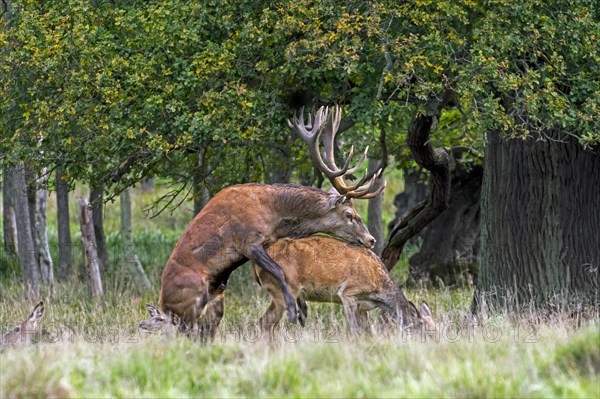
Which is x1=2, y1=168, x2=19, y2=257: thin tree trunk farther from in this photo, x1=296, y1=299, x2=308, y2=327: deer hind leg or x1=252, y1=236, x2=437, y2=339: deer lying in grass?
x1=252, y1=236, x2=437, y2=339: deer lying in grass

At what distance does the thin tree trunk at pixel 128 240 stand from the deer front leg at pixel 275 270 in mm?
7876

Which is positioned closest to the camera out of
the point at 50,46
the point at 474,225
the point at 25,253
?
the point at 50,46

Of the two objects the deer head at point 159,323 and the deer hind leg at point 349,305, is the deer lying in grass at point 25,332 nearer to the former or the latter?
the deer head at point 159,323

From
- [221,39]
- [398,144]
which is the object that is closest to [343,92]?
[221,39]

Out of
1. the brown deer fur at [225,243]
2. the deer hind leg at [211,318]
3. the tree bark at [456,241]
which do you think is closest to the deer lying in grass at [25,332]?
the brown deer fur at [225,243]

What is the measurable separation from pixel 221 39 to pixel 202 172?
7.46 feet

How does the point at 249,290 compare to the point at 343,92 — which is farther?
the point at 249,290

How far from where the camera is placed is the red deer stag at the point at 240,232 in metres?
11.1

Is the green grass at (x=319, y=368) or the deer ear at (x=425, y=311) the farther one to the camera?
the deer ear at (x=425, y=311)

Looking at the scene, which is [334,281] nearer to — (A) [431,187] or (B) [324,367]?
(B) [324,367]

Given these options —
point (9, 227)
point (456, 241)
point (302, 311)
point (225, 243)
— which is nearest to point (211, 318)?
point (225, 243)

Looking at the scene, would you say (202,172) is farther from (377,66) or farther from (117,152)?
(377,66)

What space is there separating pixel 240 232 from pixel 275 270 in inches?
19.3

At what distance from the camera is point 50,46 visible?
1325 cm
